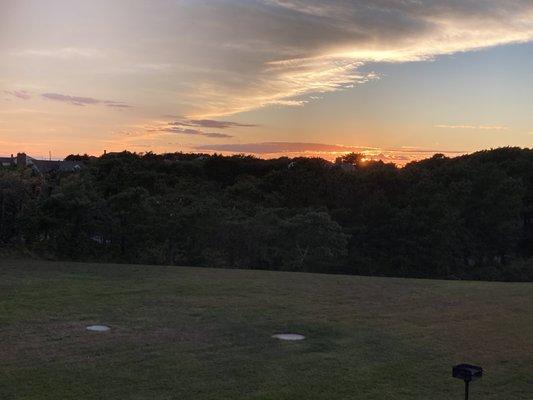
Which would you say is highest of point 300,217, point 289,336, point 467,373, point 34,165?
point 34,165

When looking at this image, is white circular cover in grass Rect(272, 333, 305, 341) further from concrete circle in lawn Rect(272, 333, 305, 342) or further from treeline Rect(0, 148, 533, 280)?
treeline Rect(0, 148, 533, 280)

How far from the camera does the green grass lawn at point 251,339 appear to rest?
3998 millimetres

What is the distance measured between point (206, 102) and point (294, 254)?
17.5 feet

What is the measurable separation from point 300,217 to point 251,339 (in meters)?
9.16

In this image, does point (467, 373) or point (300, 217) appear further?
point (300, 217)

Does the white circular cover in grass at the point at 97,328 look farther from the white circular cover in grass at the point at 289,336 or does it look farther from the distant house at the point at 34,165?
the distant house at the point at 34,165

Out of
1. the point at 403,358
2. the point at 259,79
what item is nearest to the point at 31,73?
the point at 259,79

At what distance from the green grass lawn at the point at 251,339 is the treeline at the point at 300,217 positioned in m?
3.79

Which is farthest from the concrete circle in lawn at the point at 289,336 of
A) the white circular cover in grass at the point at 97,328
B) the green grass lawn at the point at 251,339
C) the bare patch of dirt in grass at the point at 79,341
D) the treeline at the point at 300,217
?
the treeline at the point at 300,217

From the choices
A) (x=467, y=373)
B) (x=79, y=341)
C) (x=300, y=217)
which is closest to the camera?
(x=467, y=373)

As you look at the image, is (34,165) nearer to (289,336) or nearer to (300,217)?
(300,217)

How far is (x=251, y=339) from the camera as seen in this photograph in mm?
5547

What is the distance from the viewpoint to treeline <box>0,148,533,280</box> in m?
13.5

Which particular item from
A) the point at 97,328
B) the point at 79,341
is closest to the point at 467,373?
the point at 79,341
